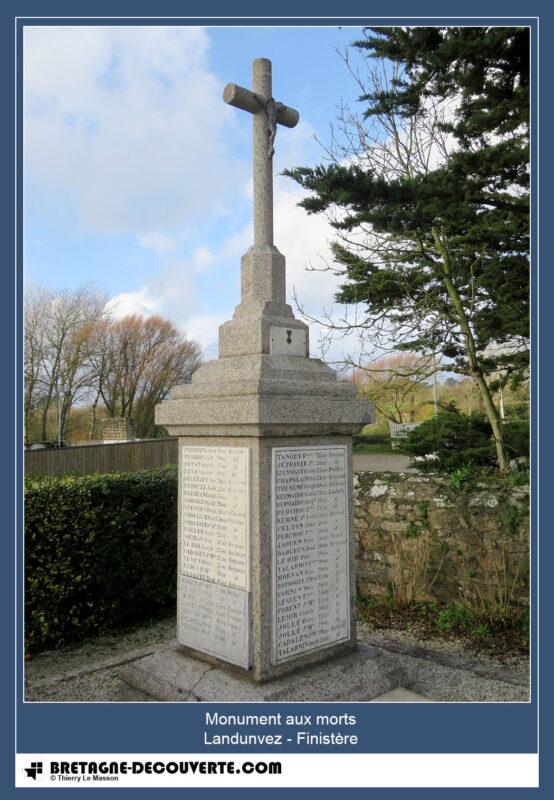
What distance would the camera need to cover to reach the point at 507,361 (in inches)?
321

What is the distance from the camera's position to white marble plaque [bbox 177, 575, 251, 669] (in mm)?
3898

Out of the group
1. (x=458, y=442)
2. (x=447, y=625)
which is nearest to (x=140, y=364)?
(x=458, y=442)

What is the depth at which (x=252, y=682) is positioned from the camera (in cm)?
384

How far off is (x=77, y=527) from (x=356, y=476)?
308 centimetres

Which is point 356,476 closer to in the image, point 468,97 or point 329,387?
point 329,387

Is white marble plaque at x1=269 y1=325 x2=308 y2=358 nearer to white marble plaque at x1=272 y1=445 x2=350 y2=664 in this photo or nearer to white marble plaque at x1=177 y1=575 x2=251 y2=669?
white marble plaque at x1=272 y1=445 x2=350 y2=664

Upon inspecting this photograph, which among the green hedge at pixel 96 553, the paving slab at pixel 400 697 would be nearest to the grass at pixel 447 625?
the paving slab at pixel 400 697

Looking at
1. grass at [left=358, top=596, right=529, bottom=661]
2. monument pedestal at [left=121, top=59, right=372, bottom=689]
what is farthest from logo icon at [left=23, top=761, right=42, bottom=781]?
grass at [left=358, top=596, right=529, bottom=661]

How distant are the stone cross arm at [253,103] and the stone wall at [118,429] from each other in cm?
1938

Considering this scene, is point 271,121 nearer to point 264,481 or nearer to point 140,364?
point 264,481

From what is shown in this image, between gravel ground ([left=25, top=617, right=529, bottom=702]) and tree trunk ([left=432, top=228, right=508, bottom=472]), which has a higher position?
tree trunk ([left=432, top=228, right=508, bottom=472])

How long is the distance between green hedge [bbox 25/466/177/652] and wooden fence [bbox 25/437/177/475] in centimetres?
962

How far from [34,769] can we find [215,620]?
130cm

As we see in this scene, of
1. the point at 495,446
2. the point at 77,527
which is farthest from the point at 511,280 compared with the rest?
the point at 77,527
